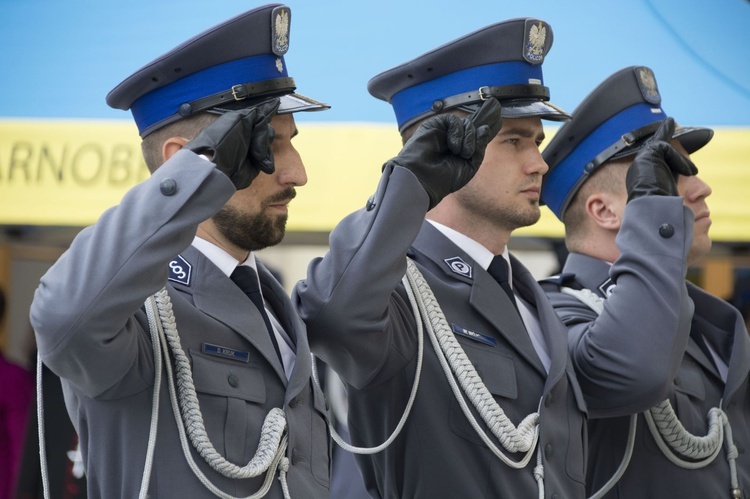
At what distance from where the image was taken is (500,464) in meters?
2.76

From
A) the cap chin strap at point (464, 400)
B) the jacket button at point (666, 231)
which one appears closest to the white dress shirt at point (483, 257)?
the cap chin strap at point (464, 400)

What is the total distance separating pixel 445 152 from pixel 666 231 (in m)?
0.76

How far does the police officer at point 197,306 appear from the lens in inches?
84.4

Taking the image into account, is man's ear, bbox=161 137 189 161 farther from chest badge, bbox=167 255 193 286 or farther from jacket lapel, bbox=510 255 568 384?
jacket lapel, bbox=510 255 568 384

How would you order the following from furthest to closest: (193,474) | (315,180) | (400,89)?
(315,180) < (400,89) < (193,474)

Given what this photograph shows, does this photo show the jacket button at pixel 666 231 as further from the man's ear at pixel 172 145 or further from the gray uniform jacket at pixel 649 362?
the man's ear at pixel 172 145

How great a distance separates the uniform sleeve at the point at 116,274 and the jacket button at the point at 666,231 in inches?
54.9

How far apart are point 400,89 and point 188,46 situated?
0.73 metres

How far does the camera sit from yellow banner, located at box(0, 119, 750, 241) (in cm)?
434

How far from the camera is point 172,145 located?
2740mm

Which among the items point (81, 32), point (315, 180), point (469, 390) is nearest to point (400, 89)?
point (469, 390)

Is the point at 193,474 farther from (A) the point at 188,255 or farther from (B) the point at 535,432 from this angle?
(B) the point at 535,432

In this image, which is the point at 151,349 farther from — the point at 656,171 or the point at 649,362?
the point at 656,171

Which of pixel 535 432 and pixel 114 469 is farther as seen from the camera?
pixel 535 432
